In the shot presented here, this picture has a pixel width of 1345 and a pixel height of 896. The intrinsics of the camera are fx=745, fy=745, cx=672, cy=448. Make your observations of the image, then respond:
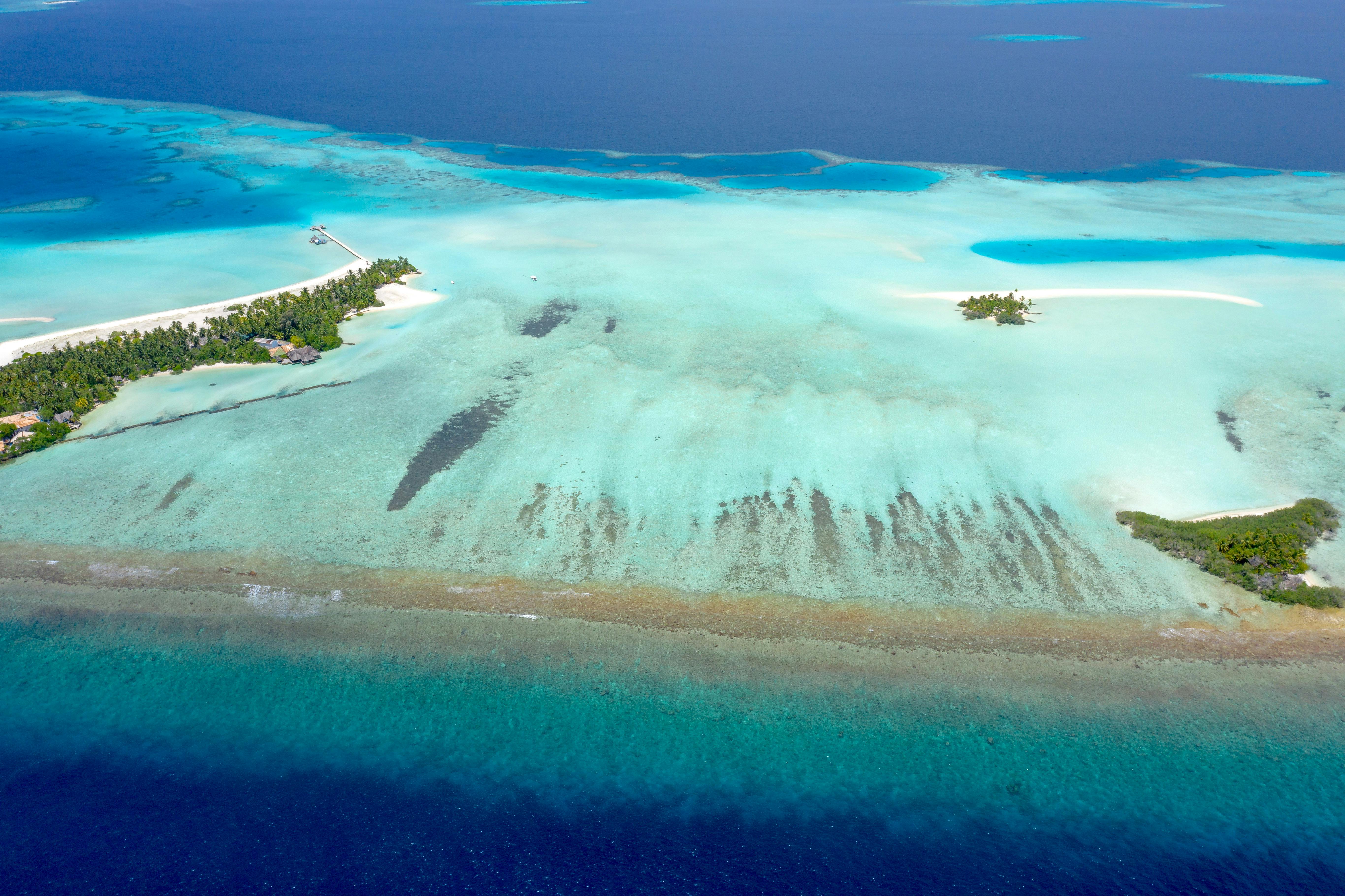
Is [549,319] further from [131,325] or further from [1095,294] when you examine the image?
[1095,294]

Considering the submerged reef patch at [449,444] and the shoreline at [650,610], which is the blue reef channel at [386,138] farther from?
the shoreline at [650,610]

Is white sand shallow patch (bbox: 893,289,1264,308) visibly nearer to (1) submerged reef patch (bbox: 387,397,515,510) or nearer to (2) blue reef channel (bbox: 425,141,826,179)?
(1) submerged reef patch (bbox: 387,397,515,510)

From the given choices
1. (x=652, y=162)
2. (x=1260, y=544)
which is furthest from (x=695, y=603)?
(x=652, y=162)

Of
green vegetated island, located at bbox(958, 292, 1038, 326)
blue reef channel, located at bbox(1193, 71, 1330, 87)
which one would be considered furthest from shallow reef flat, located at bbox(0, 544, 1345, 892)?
blue reef channel, located at bbox(1193, 71, 1330, 87)

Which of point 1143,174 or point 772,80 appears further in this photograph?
point 772,80

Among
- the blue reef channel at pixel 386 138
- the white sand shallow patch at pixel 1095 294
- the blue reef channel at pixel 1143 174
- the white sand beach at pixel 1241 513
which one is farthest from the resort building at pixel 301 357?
the blue reef channel at pixel 1143 174

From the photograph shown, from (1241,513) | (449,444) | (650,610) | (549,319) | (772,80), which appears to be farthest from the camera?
(772,80)

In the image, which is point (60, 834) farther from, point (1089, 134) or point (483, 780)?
point (1089, 134)

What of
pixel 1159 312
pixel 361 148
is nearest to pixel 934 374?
pixel 1159 312

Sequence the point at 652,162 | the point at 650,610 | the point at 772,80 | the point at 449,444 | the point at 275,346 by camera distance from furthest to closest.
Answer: the point at 772,80, the point at 652,162, the point at 275,346, the point at 449,444, the point at 650,610
